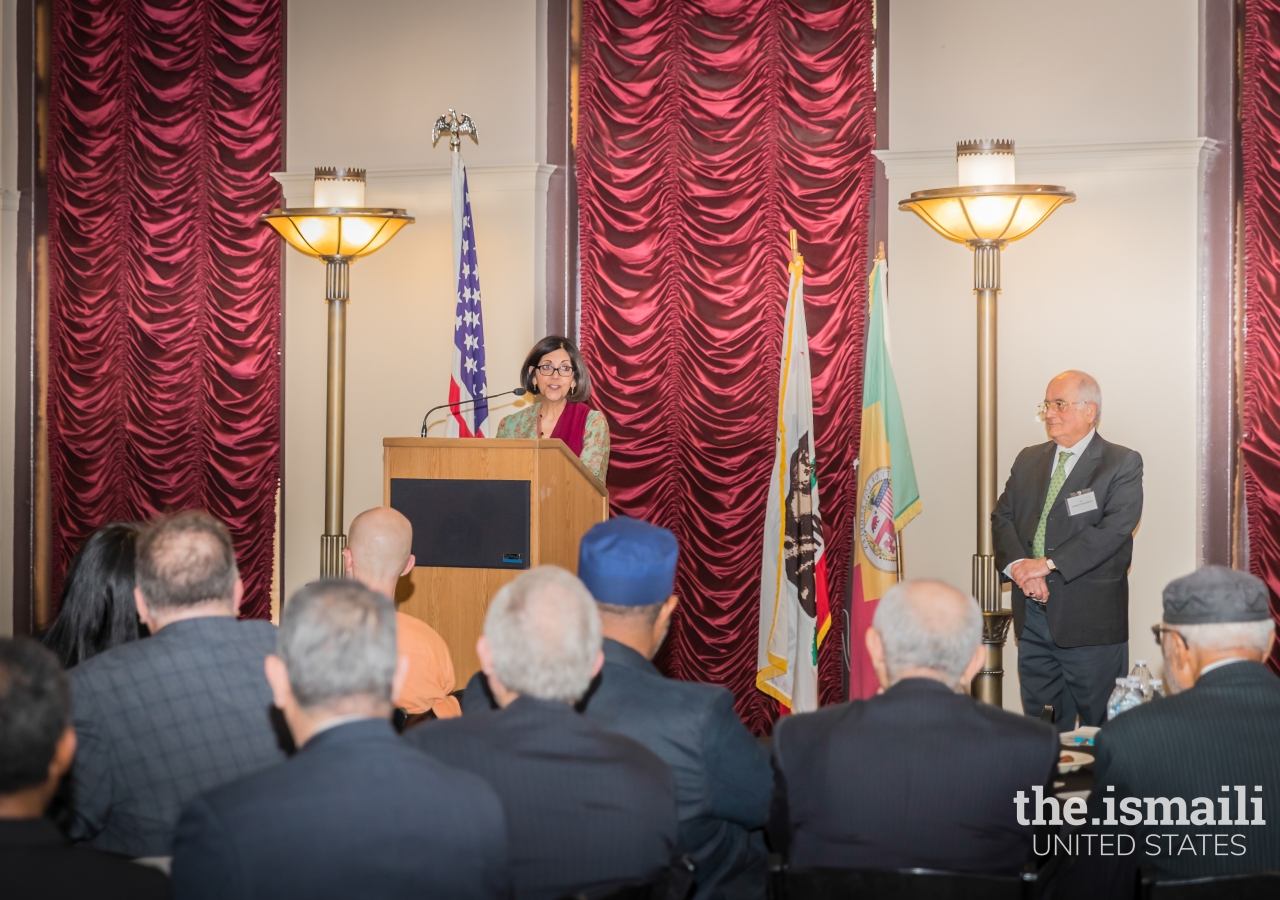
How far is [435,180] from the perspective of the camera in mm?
6980

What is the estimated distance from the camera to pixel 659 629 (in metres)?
2.83

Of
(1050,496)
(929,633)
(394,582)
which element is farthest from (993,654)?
(929,633)

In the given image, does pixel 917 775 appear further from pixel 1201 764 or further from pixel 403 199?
pixel 403 199

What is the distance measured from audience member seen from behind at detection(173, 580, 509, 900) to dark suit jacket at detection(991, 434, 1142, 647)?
3.89 m

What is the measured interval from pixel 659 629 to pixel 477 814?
98 centimetres

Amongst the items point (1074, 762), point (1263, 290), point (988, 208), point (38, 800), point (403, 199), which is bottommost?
point (1074, 762)

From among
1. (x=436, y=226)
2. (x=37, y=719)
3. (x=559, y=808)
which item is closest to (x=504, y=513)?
(x=559, y=808)

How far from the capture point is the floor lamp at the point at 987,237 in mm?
5324

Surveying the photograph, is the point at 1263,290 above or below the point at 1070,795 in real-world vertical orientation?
above

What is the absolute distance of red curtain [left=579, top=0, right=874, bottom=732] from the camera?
6.60 metres

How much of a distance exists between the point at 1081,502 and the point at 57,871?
447 centimetres

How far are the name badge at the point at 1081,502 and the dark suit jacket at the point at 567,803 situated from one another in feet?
12.0

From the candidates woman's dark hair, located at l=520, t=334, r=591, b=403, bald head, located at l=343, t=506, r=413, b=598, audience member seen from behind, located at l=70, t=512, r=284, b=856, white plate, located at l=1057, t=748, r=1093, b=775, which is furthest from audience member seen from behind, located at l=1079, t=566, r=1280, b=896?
woman's dark hair, located at l=520, t=334, r=591, b=403

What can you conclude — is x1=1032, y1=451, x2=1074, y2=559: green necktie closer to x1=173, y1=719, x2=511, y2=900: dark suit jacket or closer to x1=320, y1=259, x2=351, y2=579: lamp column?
x1=320, y1=259, x2=351, y2=579: lamp column
